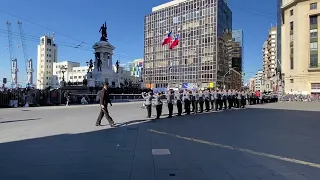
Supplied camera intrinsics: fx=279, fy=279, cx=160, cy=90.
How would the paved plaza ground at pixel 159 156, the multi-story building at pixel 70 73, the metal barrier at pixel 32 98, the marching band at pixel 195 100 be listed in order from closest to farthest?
the paved plaza ground at pixel 159 156
the marching band at pixel 195 100
the metal barrier at pixel 32 98
the multi-story building at pixel 70 73

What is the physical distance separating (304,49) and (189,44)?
144 feet

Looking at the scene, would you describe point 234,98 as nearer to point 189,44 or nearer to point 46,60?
point 189,44

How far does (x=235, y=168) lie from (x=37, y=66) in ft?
481

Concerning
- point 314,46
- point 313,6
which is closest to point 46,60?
point 313,6

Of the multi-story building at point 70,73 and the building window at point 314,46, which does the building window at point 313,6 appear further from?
the multi-story building at point 70,73

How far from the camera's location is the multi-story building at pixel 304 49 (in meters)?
61.5

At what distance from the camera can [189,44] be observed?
331 ft

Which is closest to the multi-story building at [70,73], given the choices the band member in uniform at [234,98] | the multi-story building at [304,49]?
the multi-story building at [304,49]

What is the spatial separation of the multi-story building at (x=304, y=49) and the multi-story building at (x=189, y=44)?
97.3ft

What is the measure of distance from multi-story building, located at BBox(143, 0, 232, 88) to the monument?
42797mm

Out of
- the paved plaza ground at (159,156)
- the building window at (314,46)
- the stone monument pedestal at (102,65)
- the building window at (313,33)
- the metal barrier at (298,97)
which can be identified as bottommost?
the paved plaza ground at (159,156)

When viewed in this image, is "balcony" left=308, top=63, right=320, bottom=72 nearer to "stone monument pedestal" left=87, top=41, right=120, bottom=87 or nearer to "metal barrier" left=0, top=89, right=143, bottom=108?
"stone monument pedestal" left=87, top=41, right=120, bottom=87

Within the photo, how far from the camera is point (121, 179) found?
521cm

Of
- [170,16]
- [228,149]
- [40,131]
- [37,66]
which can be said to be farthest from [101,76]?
[37,66]
